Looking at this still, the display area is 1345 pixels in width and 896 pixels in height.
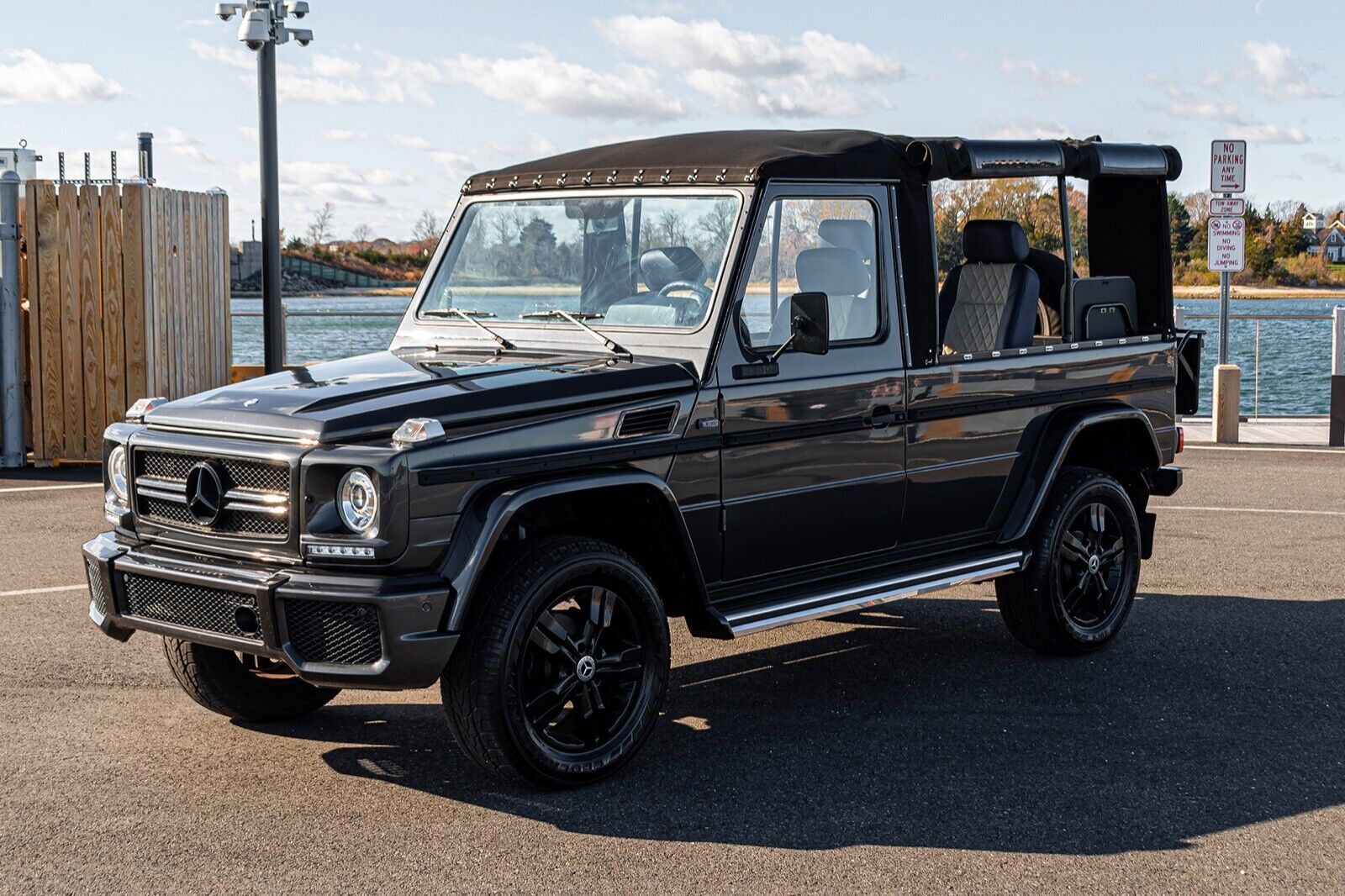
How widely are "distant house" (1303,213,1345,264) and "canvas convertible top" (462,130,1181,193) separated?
122 ft

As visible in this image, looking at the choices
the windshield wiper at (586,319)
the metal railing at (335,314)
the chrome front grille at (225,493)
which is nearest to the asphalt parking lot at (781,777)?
the chrome front grille at (225,493)

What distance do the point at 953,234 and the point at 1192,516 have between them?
5.15 m

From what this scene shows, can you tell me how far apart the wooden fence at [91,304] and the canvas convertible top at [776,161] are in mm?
8608

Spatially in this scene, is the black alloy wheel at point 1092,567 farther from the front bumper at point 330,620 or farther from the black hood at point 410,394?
the front bumper at point 330,620

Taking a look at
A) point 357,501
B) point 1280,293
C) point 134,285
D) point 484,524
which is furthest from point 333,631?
point 1280,293

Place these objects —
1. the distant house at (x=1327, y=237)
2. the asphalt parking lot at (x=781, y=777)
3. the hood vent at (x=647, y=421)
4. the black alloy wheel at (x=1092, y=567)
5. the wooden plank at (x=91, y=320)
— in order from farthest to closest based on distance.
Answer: the distant house at (x=1327, y=237) < the wooden plank at (x=91, y=320) < the black alloy wheel at (x=1092, y=567) < the hood vent at (x=647, y=421) < the asphalt parking lot at (x=781, y=777)

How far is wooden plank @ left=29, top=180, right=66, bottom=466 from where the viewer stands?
14.6m

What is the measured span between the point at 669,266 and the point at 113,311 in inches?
391

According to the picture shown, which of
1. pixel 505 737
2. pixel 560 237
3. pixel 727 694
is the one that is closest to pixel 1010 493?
pixel 727 694

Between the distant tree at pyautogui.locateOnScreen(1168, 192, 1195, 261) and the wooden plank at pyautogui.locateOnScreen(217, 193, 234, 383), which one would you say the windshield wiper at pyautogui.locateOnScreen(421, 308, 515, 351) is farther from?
the wooden plank at pyautogui.locateOnScreen(217, 193, 234, 383)

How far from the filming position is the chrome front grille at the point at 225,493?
5.20 meters

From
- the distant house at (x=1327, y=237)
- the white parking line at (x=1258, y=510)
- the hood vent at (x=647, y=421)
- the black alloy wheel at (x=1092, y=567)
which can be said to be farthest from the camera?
the distant house at (x=1327, y=237)

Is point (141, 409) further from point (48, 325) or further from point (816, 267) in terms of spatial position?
point (48, 325)

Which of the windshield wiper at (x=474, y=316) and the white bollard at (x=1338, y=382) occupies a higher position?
the windshield wiper at (x=474, y=316)
